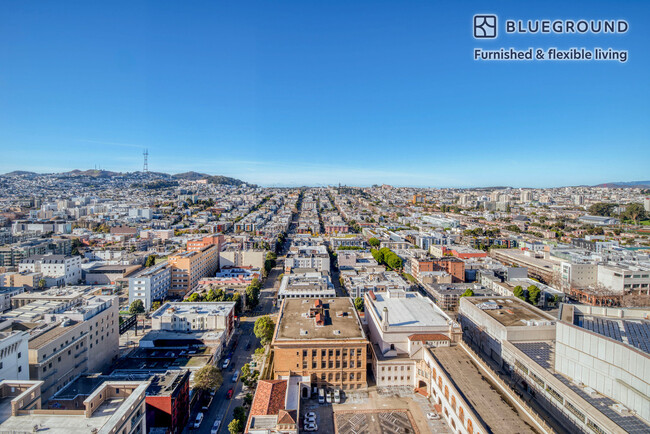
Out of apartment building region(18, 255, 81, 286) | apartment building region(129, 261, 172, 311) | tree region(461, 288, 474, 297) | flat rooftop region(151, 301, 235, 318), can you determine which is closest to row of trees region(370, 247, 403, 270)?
tree region(461, 288, 474, 297)

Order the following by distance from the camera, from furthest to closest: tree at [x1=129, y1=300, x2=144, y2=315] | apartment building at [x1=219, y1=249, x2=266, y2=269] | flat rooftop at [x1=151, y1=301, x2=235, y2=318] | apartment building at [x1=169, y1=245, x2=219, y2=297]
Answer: apartment building at [x1=219, y1=249, x2=266, y2=269]
apartment building at [x1=169, y1=245, x2=219, y2=297]
tree at [x1=129, y1=300, x2=144, y2=315]
flat rooftop at [x1=151, y1=301, x2=235, y2=318]

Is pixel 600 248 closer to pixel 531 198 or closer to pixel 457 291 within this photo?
pixel 457 291

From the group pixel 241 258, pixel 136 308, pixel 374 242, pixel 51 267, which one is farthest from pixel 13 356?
pixel 374 242

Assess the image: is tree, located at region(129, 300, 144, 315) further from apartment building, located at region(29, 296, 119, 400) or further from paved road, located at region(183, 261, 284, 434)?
paved road, located at region(183, 261, 284, 434)

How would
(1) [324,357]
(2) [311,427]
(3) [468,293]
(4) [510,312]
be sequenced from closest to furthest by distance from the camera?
(2) [311,427] → (1) [324,357] → (4) [510,312] → (3) [468,293]

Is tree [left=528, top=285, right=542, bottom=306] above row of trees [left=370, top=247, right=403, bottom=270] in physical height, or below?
below

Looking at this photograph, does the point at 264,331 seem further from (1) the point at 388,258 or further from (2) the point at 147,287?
(1) the point at 388,258
